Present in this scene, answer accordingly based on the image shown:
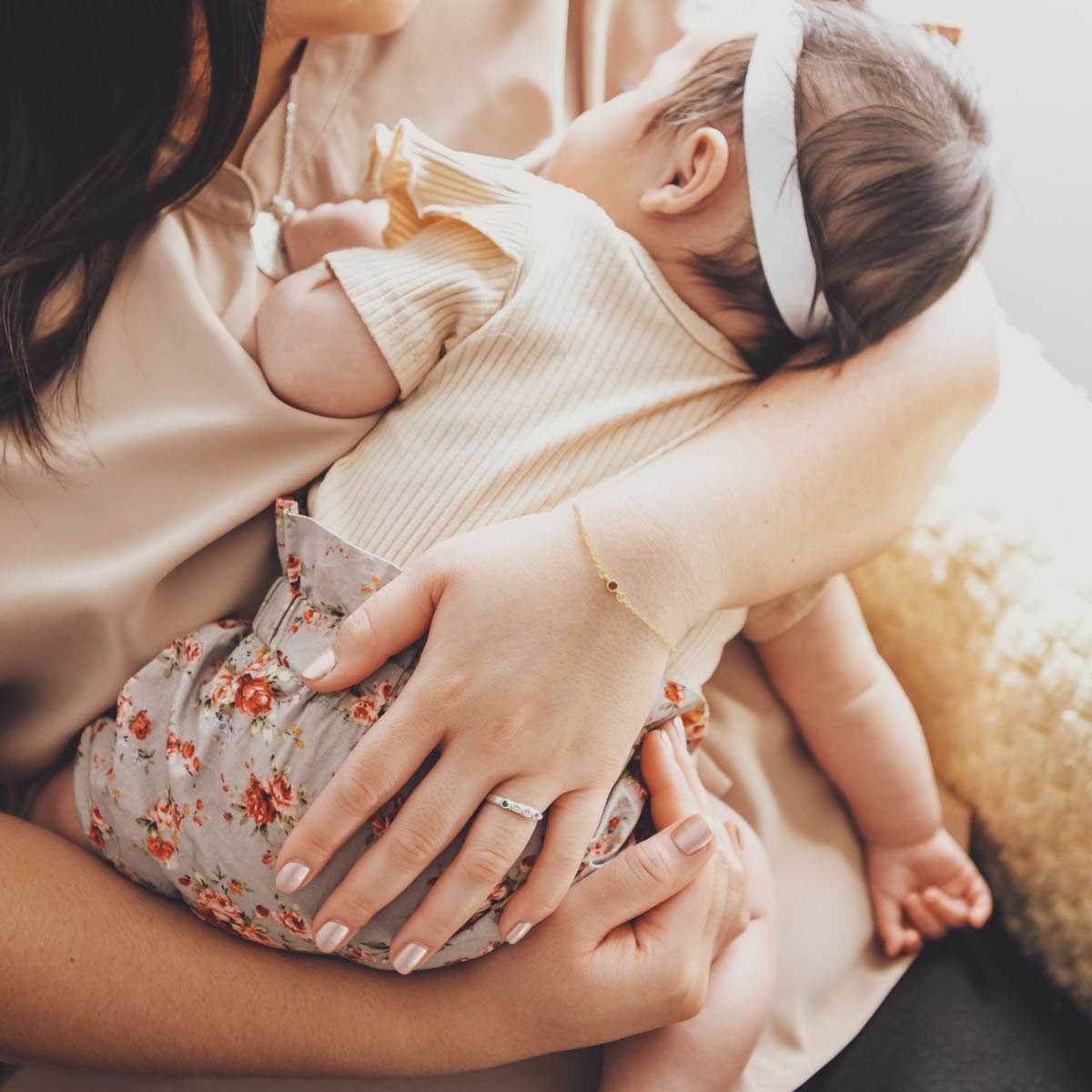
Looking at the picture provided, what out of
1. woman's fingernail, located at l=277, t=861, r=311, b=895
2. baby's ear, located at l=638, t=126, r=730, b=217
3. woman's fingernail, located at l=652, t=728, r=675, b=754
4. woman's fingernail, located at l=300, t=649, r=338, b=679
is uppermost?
baby's ear, located at l=638, t=126, r=730, b=217

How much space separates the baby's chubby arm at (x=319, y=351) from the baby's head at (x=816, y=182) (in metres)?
0.29

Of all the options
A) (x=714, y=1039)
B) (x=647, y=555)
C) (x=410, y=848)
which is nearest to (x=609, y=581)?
(x=647, y=555)

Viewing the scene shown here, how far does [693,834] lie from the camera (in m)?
0.79

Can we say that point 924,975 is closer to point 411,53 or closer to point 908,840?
point 908,840

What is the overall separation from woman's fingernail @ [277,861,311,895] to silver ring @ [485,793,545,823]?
0.47ft

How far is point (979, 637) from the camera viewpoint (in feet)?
3.58

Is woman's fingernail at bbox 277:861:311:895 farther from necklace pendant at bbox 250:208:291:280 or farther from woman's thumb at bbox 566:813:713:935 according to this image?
necklace pendant at bbox 250:208:291:280

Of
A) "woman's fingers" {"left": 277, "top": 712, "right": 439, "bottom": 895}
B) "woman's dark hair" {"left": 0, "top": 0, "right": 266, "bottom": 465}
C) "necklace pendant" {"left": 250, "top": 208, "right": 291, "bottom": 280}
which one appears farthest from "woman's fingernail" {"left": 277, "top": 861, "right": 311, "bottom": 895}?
"necklace pendant" {"left": 250, "top": 208, "right": 291, "bottom": 280}

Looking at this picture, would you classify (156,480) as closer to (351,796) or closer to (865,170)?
(351,796)

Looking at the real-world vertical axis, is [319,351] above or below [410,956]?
above

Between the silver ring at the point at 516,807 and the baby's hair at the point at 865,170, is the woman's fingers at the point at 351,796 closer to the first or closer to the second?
the silver ring at the point at 516,807

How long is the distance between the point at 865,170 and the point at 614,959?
0.68m

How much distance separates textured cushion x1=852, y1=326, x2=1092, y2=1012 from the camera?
100 centimetres

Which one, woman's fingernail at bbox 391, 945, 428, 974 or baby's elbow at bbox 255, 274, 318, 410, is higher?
baby's elbow at bbox 255, 274, 318, 410
